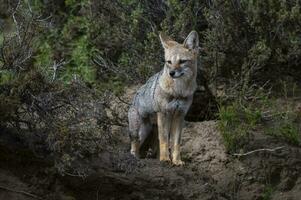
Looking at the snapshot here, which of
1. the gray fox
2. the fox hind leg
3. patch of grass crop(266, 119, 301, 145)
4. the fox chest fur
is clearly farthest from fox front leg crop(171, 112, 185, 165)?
patch of grass crop(266, 119, 301, 145)

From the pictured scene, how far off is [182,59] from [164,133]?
0.86m

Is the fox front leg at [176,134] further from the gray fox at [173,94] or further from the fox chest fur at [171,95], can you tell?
the fox chest fur at [171,95]

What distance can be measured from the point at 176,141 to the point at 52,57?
3.52 m

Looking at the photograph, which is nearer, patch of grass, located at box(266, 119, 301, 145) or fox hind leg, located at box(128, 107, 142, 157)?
fox hind leg, located at box(128, 107, 142, 157)

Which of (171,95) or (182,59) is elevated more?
(182,59)

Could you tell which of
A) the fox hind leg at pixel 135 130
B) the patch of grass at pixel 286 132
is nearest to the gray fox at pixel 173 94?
the fox hind leg at pixel 135 130

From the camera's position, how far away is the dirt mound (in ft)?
26.1

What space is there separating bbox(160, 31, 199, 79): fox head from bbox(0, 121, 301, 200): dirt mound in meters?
1.04

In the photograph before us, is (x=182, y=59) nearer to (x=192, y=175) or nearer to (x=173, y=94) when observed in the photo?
(x=173, y=94)

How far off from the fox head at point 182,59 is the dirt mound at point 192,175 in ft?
3.41

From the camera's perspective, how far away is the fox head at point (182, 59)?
876cm

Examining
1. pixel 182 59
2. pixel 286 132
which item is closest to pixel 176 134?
pixel 182 59

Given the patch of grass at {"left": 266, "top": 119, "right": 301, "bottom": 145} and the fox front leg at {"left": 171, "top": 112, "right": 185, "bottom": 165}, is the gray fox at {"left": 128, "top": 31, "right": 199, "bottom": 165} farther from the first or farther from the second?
the patch of grass at {"left": 266, "top": 119, "right": 301, "bottom": 145}

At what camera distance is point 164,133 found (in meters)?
8.89
